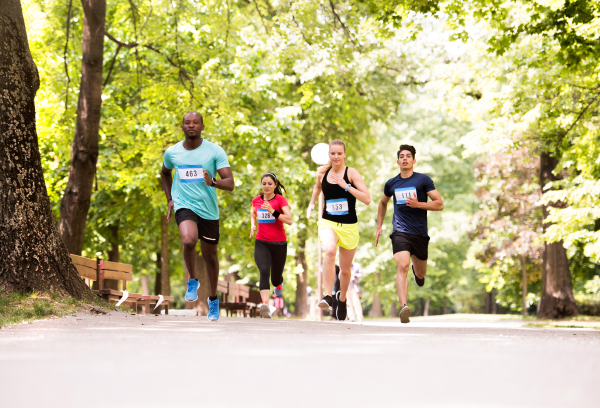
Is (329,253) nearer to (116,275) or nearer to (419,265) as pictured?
(419,265)

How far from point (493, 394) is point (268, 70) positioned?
67.4ft

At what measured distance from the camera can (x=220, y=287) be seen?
2266 cm

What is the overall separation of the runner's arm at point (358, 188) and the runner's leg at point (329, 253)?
2.11ft

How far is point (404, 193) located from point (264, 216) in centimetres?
270

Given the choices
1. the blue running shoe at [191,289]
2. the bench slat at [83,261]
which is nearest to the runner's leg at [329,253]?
the blue running shoe at [191,289]

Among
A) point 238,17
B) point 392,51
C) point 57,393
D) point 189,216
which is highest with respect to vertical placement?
point 392,51

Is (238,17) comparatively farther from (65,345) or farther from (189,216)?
(65,345)

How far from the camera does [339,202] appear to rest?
1034 centimetres

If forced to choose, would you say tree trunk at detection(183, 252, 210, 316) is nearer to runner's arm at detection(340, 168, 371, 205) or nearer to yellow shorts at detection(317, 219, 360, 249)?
yellow shorts at detection(317, 219, 360, 249)

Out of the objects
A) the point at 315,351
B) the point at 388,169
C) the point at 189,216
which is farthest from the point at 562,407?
the point at 388,169

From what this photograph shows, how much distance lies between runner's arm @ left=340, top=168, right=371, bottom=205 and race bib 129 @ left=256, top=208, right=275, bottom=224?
2.08 meters

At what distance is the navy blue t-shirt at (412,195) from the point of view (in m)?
10.2

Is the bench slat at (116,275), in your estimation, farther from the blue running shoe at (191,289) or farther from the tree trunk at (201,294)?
the tree trunk at (201,294)

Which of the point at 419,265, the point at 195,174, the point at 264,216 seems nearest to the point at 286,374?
the point at 195,174
